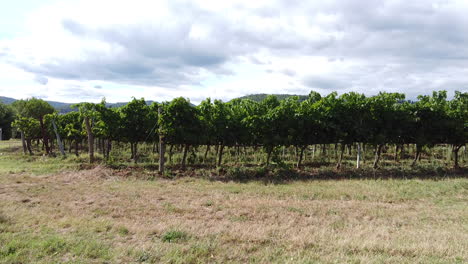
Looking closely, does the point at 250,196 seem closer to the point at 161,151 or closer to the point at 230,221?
the point at 230,221

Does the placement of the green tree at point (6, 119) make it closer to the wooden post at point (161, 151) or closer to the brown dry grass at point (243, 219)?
the brown dry grass at point (243, 219)

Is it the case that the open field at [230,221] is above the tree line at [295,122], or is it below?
below

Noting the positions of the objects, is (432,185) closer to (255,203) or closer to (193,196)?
(255,203)

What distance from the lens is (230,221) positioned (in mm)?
7426

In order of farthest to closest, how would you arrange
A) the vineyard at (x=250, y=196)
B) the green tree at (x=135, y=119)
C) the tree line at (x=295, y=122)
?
the green tree at (x=135, y=119), the tree line at (x=295, y=122), the vineyard at (x=250, y=196)

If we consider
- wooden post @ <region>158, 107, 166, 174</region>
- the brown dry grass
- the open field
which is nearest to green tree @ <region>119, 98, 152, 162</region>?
wooden post @ <region>158, 107, 166, 174</region>

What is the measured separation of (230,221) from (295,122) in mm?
10214

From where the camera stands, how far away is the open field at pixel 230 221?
16.3 ft

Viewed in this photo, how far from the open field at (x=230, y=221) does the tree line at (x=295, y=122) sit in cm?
367

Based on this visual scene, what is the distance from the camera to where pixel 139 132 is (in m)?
18.3

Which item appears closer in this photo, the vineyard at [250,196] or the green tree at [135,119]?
the vineyard at [250,196]

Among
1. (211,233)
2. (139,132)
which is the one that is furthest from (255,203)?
(139,132)

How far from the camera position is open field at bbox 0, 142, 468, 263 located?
4.97 m

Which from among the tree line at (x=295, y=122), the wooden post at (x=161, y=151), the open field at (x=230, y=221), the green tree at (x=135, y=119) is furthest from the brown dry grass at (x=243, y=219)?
the green tree at (x=135, y=119)
